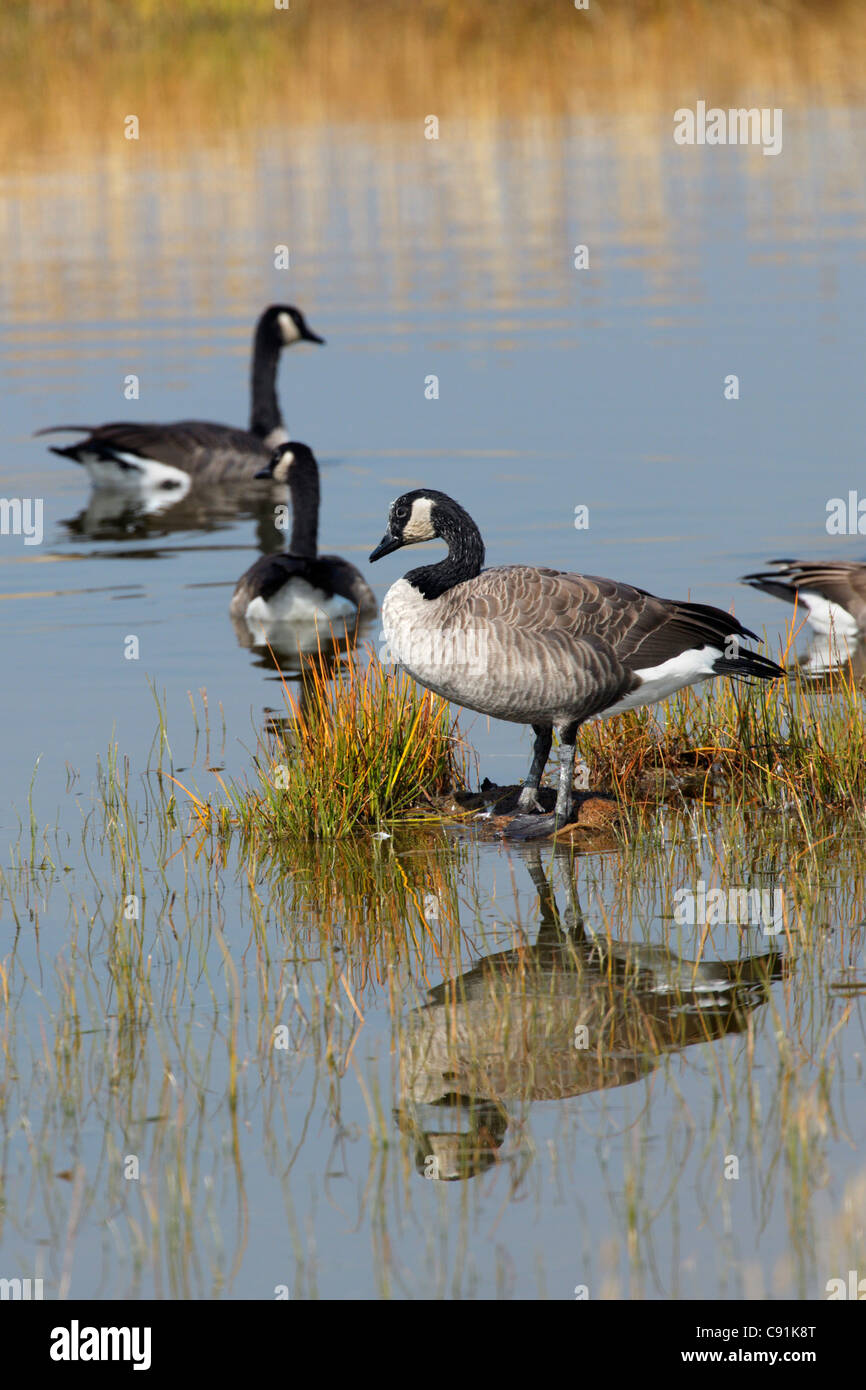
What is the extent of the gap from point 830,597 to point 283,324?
32.8 feet

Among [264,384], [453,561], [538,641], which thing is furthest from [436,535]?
[264,384]

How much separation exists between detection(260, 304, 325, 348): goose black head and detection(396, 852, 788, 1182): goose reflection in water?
14.2 metres

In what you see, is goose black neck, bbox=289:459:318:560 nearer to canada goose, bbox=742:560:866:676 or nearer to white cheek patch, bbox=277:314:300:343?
canada goose, bbox=742:560:866:676

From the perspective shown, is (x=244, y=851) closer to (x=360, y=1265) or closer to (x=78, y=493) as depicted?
(x=360, y=1265)

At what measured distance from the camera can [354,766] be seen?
9586 millimetres

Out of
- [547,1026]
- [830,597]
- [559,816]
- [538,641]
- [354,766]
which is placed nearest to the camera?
[547,1026]

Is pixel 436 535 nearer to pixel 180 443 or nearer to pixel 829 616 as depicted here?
pixel 829 616

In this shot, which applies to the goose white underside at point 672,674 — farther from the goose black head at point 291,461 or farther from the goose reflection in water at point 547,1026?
the goose black head at point 291,461

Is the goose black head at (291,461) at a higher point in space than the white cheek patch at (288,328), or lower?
lower

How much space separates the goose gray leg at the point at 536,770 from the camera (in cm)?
957

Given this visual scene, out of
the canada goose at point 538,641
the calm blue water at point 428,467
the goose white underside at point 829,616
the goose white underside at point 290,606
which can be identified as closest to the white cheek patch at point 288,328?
the calm blue water at point 428,467

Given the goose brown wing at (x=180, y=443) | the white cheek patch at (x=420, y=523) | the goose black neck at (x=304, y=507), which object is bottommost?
the white cheek patch at (x=420, y=523)

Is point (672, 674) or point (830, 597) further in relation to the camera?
point (830, 597)

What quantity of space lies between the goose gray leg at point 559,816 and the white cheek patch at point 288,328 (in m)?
12.8
